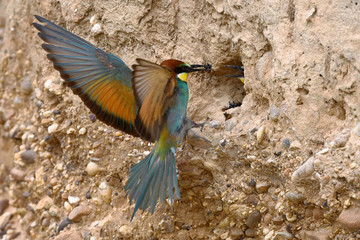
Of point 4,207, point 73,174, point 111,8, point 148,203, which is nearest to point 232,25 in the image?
point 111,8

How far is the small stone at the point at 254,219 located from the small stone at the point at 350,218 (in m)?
0.41

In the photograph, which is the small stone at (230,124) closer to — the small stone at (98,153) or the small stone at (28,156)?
the small stone at (98,153)

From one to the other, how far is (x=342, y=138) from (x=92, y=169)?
1.38 meters

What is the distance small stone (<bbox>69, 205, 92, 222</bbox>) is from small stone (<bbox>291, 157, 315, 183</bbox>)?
46.0 inches

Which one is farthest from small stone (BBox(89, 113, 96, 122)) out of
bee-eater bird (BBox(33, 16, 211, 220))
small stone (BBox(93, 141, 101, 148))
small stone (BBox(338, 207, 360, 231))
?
small stone (BBox(338, 207, 360, 231))

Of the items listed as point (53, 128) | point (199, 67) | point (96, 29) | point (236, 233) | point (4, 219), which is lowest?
point (4, 219)

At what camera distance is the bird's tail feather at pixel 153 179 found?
234cm

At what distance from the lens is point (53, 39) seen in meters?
2.45

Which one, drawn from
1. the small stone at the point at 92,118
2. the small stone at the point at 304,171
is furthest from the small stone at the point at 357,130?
the small stone at the point at 92,118

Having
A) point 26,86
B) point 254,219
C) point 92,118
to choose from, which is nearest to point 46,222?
point 92,118

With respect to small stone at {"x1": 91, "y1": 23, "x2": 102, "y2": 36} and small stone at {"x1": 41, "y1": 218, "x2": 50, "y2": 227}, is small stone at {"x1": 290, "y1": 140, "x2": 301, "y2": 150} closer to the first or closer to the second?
small stone at {"x1": 91, "y1": 23, "x2": 102, "y2": 36}

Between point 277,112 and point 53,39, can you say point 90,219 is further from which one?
point 277,112

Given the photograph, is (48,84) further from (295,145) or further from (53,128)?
(295,145)

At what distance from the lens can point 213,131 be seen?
8.20 ft
